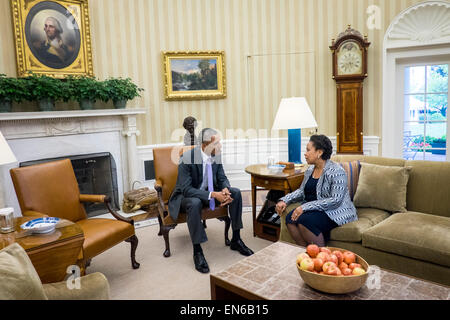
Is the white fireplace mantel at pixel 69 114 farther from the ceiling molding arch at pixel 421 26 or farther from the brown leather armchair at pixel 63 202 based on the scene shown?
the ceiling molding arch at pixel 421 26

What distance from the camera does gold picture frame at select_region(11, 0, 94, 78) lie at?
4344mm

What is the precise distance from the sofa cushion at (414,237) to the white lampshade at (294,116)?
49.8 inches

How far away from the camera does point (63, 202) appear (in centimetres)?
314

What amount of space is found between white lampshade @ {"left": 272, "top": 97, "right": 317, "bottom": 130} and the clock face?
2.01m

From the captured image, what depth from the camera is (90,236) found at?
278 centimetres

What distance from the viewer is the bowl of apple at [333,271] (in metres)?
Result: 1.80

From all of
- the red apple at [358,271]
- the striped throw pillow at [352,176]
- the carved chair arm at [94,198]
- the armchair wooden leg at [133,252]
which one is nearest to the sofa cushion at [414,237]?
the striped throw pillow at [352,176]

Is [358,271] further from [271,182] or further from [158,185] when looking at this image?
[158,185]

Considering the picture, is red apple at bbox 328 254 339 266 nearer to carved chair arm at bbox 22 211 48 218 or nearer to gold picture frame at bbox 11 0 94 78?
carved chair arm at bbox 22 211 48 218

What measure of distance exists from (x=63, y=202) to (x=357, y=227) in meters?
2.43

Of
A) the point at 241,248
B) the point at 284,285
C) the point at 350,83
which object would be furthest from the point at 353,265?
the point at 350,83

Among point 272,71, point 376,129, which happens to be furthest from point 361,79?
point 272,71
